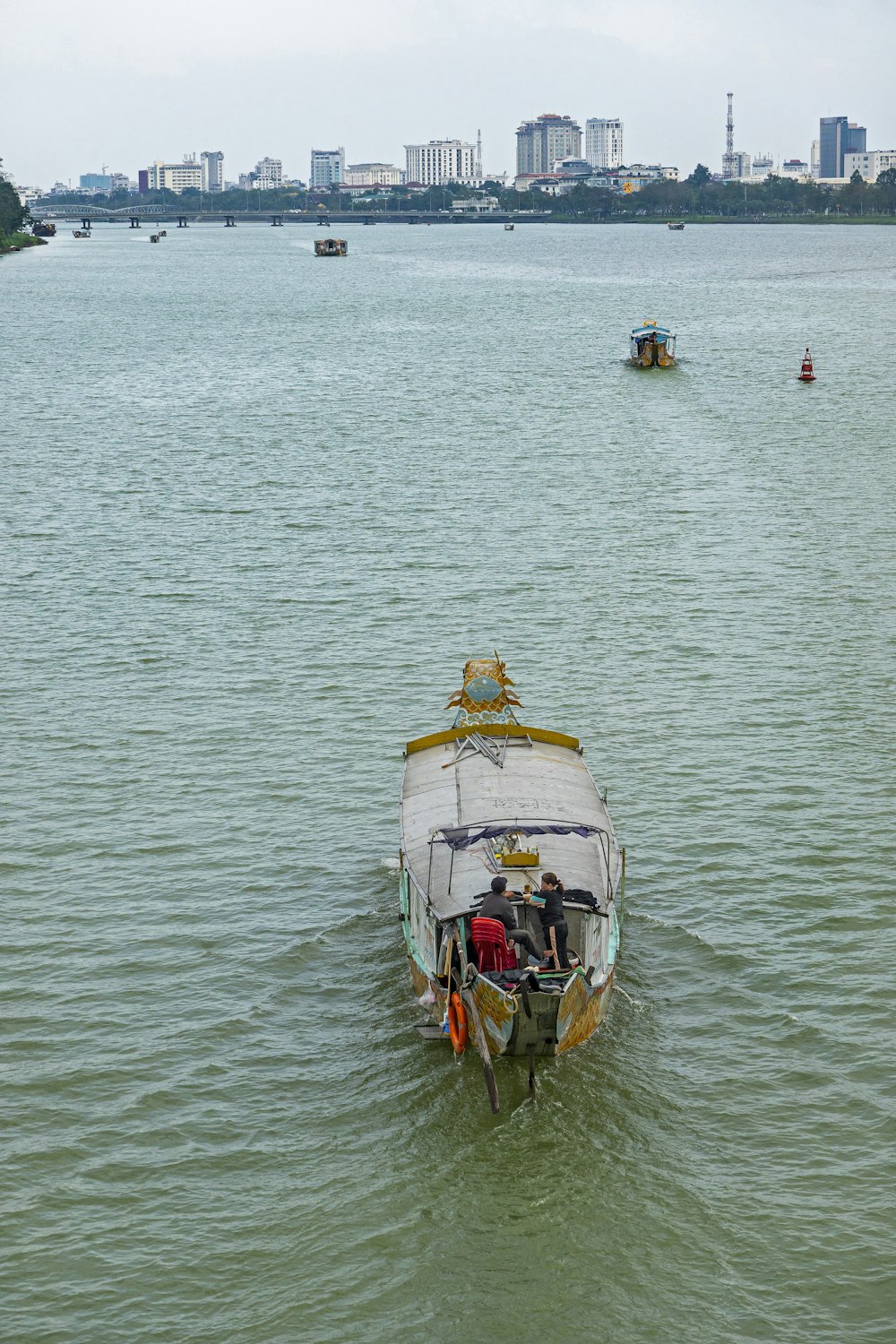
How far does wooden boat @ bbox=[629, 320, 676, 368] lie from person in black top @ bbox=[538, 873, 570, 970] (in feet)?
285

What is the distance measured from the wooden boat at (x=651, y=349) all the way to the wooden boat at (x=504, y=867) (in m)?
80.1

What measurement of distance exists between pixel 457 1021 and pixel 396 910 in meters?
5.86

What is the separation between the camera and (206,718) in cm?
3812

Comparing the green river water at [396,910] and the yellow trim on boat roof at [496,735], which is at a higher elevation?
the yellow trim on boat roof at [496,735]

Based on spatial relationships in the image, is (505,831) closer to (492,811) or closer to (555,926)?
(492,811)

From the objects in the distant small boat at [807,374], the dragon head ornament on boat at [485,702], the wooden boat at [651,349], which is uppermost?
the wooden boat at [651,349]

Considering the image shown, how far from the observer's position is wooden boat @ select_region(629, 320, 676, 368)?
348 feet

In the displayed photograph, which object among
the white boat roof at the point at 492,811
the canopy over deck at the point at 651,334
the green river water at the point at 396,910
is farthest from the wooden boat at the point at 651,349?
the white boat roof at the point at 492,811

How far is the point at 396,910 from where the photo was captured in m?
28.4

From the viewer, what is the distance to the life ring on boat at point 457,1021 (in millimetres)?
22594

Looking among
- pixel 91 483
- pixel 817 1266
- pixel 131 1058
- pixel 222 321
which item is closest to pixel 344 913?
pixel 131 1058

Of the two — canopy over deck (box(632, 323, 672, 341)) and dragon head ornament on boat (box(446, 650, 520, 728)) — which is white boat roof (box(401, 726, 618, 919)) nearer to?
dragon head ornament on boat (box(446, 650, 520, 728))

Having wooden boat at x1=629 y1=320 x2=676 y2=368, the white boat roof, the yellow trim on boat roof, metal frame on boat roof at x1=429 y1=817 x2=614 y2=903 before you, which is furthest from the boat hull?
wooden boat at x1=629 y1=320 x2=676 y2=368

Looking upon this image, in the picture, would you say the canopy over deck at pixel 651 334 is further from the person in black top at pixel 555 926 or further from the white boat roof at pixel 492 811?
the person in black top at pixel 555 926
